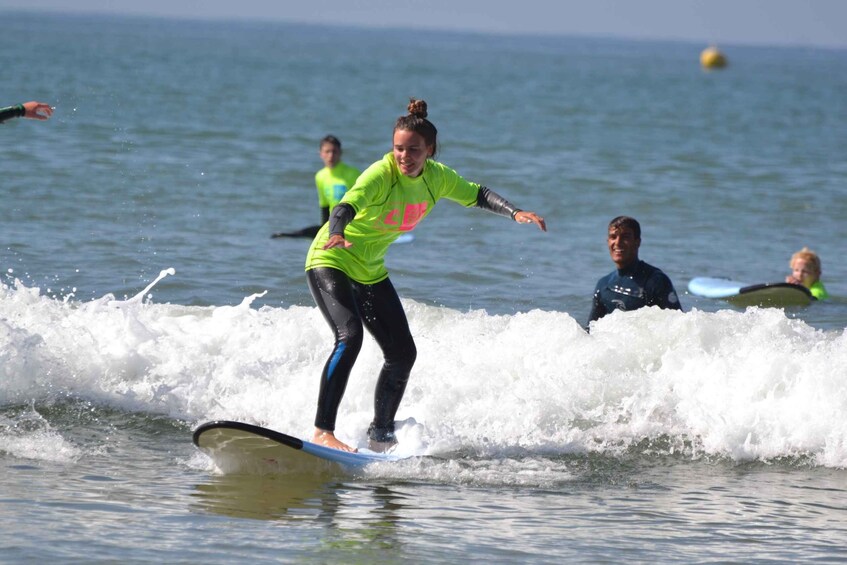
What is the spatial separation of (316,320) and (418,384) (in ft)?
4.23

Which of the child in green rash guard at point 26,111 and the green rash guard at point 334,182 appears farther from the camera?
the green rash guard at point 334,182

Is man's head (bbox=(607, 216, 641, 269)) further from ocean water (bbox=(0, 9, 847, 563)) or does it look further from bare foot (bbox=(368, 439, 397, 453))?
bare foot (bbox=(368, 439, 397, 453))

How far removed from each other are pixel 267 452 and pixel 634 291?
312cm

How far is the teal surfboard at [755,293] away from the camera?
472 inches

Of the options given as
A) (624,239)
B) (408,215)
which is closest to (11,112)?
(408,215)

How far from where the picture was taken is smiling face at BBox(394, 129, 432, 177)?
20.1 feet

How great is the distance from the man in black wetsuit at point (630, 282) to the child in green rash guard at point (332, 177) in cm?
650

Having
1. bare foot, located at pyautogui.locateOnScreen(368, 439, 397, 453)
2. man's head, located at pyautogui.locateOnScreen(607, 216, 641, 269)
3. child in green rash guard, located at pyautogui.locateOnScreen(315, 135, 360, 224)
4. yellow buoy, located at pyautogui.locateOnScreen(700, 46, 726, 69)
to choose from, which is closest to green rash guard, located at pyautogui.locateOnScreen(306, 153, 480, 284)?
bare foot, located at pyautogui.locateOnScreen(368, 439, 397, 453)

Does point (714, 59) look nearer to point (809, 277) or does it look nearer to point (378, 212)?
point (809, 277)

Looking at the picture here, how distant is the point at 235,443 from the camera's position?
6.23 metres

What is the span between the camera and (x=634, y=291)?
27.4 feet

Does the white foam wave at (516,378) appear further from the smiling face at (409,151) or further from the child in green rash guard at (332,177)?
the child in green rash guard at (332,177)

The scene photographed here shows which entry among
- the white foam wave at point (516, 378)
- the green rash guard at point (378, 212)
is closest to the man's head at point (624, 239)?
the white foam wave at point (516, 378)

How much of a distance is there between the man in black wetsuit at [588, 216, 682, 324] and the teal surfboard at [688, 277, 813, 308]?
400cm
